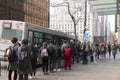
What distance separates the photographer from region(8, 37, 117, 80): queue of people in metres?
11.5

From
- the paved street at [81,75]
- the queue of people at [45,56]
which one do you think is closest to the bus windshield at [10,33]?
the queue of people at [45,56]

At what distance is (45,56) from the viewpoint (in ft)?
57.1

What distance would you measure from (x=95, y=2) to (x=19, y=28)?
Answer: 66.2 ft

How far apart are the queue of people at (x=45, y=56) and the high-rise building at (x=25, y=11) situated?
170 ft

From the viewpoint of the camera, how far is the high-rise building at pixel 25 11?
8281 centimetres

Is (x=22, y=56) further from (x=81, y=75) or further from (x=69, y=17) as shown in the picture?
(x=69, y=17)

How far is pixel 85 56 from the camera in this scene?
87.4 ft

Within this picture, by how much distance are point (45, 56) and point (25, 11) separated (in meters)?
79.0

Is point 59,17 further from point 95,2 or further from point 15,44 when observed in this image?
point 15,44

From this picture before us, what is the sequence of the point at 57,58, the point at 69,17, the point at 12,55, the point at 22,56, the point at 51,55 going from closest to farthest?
the point at 22,56, the point at 12,55, the point at 51,55, the point at 57,58, the point at 69,17

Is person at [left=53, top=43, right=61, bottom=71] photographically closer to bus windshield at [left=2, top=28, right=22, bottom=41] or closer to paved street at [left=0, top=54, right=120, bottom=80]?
paved street at [left=0, top=54, right=120, bottom=80]

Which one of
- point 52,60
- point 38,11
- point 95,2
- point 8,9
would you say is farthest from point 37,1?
point 52,60

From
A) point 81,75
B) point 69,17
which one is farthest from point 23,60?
point 69,17

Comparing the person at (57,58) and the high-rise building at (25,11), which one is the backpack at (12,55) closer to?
the person at (57,58)
